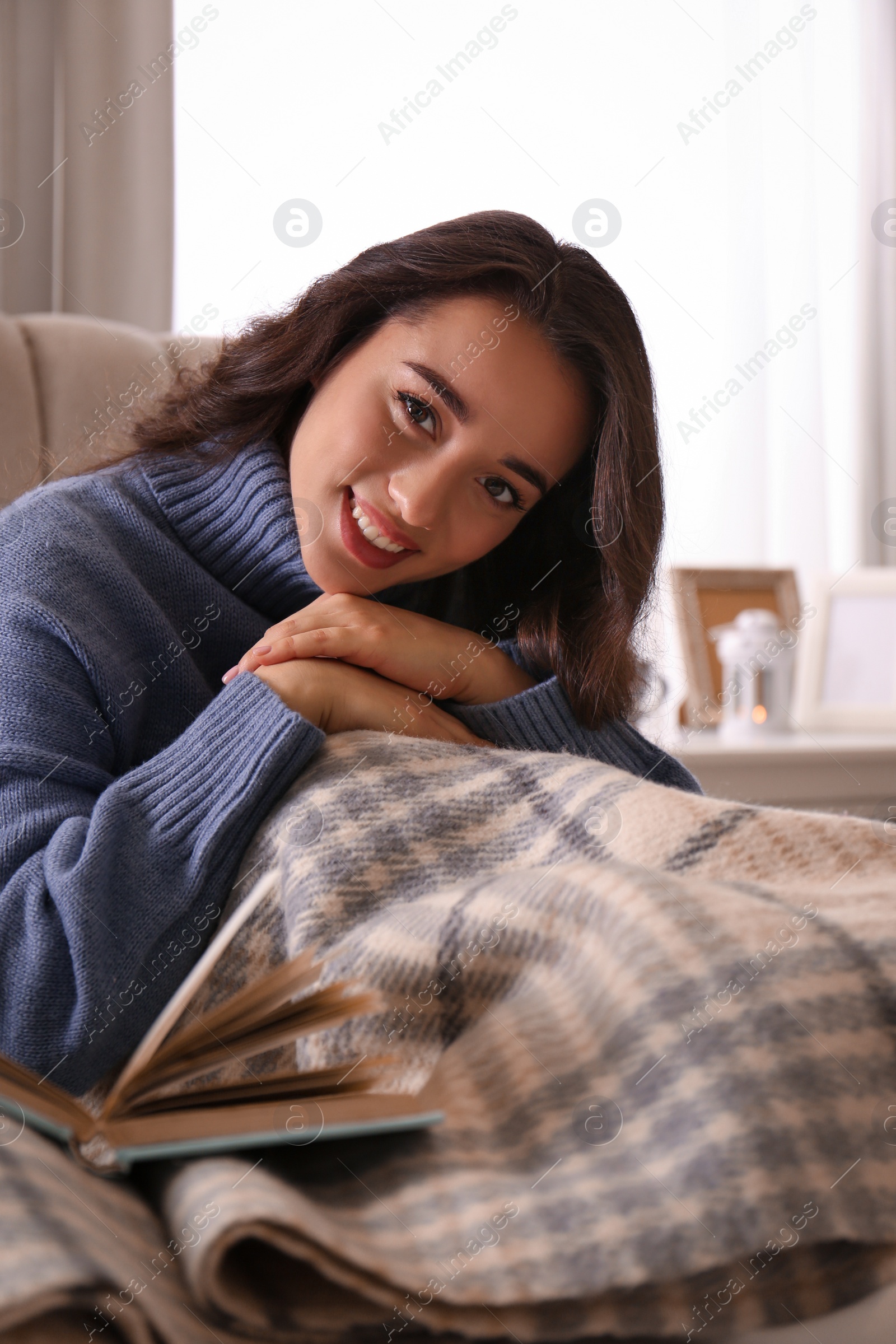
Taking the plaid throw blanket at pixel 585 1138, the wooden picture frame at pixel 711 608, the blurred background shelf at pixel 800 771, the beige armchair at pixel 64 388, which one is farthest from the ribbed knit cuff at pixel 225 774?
the wooden picture frame at pixel 711 608

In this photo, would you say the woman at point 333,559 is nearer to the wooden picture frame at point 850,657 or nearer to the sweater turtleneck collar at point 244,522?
the sweater turtleneck collar at point 244,522

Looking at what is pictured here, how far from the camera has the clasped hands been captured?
0.84 metres

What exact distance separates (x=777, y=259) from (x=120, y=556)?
77.3 inches

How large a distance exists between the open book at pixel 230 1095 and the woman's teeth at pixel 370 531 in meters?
0.55

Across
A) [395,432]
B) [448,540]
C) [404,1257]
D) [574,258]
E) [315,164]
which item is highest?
[315,164]

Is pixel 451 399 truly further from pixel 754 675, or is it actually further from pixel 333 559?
pixel 754 675

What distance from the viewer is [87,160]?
1.81 m

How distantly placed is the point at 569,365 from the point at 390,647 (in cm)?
34

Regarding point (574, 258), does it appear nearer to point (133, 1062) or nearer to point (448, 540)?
point (448, 540)

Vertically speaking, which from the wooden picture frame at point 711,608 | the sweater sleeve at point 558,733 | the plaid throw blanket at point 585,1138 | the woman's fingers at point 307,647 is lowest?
the wooden picture frame at point 711,608

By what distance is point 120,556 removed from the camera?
0.93m

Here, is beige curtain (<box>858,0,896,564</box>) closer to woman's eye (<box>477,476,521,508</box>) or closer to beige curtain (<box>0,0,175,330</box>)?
beige curtain (<box>0,0,175,330</box>)

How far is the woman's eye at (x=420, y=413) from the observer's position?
0.94m

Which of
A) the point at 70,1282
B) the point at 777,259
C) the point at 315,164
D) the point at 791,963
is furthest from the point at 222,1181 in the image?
the point at 777,259
